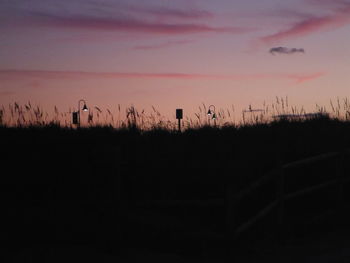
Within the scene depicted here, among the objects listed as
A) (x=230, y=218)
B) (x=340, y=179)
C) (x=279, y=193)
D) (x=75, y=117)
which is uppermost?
(x=75, y=117)

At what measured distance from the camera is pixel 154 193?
10867 millimetres

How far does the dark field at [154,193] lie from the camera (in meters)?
8.39

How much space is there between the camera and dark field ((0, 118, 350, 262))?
8391 mm

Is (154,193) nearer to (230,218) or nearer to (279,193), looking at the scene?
(279,193)

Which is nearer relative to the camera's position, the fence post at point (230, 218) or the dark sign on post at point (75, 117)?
the fence post at point (230, 218)

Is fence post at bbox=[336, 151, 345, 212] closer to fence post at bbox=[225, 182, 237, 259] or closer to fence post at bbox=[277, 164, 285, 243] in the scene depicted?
fence post at bbox=[277, 164, 285, 243]

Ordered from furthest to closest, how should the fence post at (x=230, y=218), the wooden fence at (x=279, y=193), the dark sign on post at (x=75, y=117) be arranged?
the dark sign on post at (x=75, y=117) → the wooden fence at (x=279, y=193) → the fence post at (x=230, y=218)

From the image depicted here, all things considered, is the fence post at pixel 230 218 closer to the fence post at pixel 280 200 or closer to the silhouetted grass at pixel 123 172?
the silhouetted grass at pixel 123 172

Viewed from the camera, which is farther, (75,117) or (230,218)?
(75,117)

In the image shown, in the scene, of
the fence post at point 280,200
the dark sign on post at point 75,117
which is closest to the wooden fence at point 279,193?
the fence post at point 280,200

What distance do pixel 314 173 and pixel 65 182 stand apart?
18.1 feet

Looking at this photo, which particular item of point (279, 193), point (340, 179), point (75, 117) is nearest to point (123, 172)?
point (279, 193)

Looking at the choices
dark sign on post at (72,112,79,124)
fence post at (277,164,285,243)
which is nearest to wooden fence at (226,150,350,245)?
fence post at (277,164,285,243)

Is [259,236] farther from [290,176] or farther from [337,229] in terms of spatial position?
[290,176]
